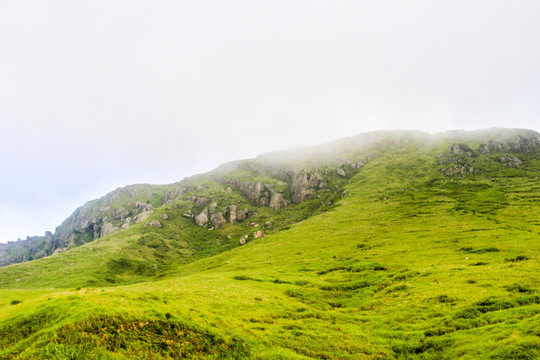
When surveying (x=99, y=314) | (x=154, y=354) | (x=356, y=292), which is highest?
(x=99, y=314)

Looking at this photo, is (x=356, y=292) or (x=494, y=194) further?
(x=494, y=194)

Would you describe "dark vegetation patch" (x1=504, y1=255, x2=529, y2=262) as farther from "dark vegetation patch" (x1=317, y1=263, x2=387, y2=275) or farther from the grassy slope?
"dark vegetation patch" (x1=317, y1=263, x2=387, y2=275)

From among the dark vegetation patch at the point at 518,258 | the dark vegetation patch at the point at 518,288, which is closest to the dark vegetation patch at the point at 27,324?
the dark vegetation patch at the point at 518,288

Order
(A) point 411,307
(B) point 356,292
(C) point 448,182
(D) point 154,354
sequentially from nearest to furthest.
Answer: (D) point 154,354
(A) point 411,307
(B) point 356,292
(C) point 448,182

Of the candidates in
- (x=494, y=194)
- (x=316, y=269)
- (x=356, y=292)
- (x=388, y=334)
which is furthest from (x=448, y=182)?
(x=388, y=334)

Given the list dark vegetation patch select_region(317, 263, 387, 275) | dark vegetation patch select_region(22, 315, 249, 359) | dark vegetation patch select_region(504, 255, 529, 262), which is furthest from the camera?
dark vegetation patch select_region(317, 263, 387, 275)

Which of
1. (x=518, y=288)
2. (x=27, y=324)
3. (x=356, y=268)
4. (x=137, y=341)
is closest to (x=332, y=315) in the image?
(x=518, y=288)

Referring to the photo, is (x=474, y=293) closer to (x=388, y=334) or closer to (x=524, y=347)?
(x=388, y=334)

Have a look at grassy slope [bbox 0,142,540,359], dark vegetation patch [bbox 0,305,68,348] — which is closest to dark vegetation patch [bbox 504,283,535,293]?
grassy slope [bbox 0,142,540,359]

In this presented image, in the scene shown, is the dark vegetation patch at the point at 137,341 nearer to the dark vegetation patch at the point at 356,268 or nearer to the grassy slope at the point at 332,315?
the grassy slope at the point at 332,315

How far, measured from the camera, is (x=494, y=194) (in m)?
144

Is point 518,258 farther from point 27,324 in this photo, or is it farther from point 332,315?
point 27,324

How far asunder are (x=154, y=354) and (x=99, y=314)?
13.9 ft

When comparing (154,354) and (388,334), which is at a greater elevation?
(154,354)
